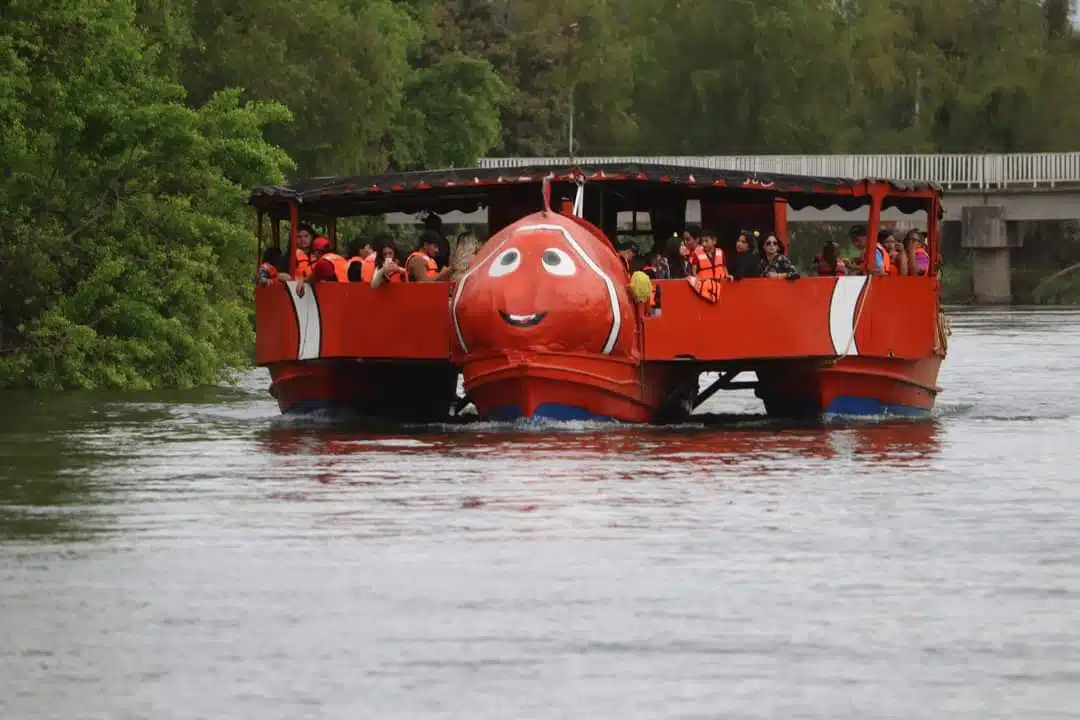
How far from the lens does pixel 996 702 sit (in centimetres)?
1146

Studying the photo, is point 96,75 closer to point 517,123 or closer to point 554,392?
point 554,392

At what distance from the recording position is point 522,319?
25.0 meters

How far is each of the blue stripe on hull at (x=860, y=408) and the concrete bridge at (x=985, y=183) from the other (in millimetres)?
56555

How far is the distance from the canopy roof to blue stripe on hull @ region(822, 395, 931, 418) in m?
2.04

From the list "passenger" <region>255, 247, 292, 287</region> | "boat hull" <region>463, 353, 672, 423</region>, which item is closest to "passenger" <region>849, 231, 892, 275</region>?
"boat hull" <region>463, 353, 672, 423</region>

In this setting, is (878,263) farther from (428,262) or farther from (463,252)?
(428,262)

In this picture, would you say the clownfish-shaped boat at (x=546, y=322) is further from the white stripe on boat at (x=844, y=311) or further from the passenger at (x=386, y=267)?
the white stripe on boat at (x=844, y=311)

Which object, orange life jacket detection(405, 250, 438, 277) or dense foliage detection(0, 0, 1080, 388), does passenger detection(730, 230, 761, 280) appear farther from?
dense foliage detection(0, 0, 1080, 388)

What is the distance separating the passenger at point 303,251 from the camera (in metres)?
29.7

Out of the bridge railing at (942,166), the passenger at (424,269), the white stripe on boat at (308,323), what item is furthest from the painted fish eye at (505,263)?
the bridge railing at (942,166)

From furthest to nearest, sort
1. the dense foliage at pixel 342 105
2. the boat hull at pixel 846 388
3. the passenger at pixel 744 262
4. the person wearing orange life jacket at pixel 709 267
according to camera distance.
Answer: the dense foliage at pixel 342 105 → the boat hull at pixel 846 388 → the passenger at pixel 744 262 → the person wearing orange life jacket at pixel 709 267

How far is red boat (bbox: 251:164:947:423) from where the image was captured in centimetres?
2531

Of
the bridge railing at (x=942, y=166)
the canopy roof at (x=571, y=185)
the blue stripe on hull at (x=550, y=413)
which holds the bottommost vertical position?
the blue stripe on hull at (x=550, y=413)

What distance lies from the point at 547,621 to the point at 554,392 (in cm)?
1229
